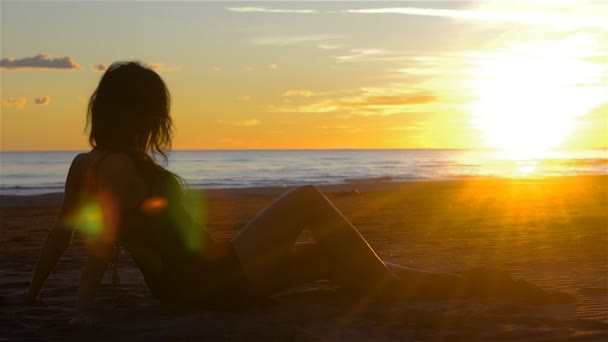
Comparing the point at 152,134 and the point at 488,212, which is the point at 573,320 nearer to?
the point at 152,134

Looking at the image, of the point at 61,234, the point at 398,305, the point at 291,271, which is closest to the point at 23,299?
the point at 61,234

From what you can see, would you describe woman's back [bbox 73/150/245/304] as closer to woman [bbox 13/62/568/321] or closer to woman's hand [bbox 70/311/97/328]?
woman [bbox 13/62/568/321]

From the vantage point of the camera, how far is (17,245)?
9.04 metres

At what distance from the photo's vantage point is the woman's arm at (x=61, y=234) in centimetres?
448

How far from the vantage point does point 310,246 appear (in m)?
Result: 4.79

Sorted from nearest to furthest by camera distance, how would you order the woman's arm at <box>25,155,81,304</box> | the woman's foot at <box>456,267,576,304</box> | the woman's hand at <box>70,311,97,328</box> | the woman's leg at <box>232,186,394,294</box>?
the woman's hand at <box>70,311,97,328</box>
the woman's arm at <box>25,155,81,304</box>
the woman's leg at <box>232,186,394,294</box>
the woman's foot at <box>456,267,576,304</box>

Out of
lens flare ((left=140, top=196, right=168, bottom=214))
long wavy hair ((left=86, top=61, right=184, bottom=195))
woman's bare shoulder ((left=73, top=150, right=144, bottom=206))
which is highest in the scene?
long wavy hair ((left=86, top=61, right=184, bottom=195))

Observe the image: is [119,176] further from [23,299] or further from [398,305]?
[398,305]

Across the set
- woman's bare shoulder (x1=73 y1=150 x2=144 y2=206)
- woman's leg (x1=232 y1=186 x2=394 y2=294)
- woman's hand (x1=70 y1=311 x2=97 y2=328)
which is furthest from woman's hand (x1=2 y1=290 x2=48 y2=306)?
woman's leg (x1=232 y1=186 x2=394 y2=294)

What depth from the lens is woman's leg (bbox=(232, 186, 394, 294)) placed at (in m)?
4.59

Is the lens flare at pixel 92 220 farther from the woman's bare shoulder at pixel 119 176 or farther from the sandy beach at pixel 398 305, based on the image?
the sandy beach at pixel 398 305

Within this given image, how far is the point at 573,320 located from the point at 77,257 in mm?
5186

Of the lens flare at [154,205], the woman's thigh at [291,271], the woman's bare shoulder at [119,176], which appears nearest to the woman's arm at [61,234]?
the woman's bare shoulder at [119,176]

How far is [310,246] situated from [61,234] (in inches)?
62.8
